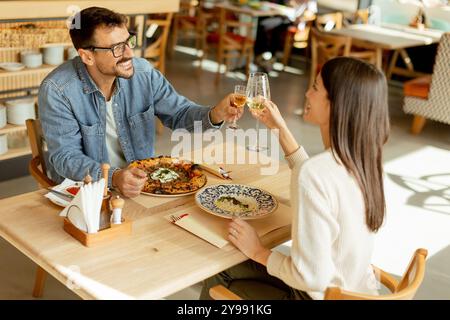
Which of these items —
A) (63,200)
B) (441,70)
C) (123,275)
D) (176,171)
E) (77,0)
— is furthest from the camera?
(441,70)

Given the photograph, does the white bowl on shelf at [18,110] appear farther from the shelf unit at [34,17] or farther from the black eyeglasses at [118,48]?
the black eyeglasses at [118,48]

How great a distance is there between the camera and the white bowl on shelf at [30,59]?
3.86 metres

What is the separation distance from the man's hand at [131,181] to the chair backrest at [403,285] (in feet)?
2.43

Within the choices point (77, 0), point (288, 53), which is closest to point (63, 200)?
point (77, 0)

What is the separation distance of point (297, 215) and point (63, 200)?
0.79 m

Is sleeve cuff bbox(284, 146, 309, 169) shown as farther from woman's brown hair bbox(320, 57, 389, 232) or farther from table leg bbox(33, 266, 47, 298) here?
table leg bbox(33, 266, 47, 298)

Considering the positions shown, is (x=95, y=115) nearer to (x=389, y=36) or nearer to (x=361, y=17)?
(x=389, y=36)

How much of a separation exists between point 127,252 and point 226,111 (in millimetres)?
936

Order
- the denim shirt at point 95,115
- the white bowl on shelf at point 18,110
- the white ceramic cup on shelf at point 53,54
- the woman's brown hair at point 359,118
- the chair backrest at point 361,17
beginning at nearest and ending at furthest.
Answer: the woman's brown hair at point 359,118 → the denim shirt at point 95,115 → the white bowl on shelf at point 18,110 → the white ceramic cup on shelf at point 53,54 → the chair backrest at point 361,17

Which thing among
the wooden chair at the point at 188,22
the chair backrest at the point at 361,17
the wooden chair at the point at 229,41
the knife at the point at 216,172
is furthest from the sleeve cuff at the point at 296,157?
the wooden chair at the point at 188,22

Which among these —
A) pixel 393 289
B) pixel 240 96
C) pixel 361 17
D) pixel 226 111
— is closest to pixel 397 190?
pixel 226 111

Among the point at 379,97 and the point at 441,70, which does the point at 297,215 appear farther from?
the point at 441,70
